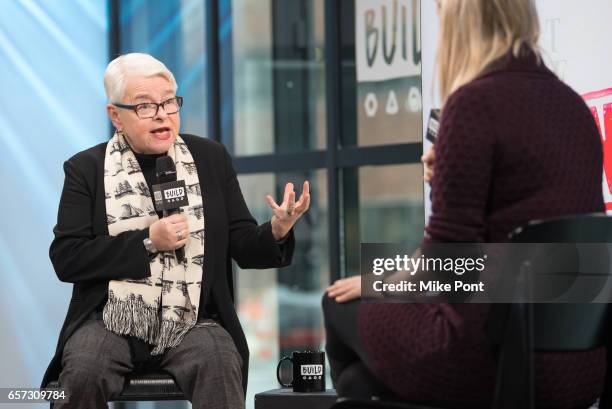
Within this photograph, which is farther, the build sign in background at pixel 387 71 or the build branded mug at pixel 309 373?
the build sign in background at pixel 387 71

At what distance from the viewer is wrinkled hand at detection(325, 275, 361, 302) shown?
1.96 m

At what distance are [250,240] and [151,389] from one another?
0.53 meters

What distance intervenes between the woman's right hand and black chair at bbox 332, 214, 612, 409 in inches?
41.6

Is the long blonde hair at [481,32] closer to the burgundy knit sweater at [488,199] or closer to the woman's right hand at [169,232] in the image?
the burgundy knit sweater at [488,199]

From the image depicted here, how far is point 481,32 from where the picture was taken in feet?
6.23

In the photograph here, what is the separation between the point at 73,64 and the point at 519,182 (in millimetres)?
4321

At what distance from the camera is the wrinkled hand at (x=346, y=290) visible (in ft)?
6.45

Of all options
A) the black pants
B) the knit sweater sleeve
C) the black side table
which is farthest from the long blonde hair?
the black side table

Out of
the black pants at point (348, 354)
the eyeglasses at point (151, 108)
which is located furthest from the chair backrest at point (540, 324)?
the eyeglasses at point (151, 108)

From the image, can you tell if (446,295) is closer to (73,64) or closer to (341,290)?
(341,290)

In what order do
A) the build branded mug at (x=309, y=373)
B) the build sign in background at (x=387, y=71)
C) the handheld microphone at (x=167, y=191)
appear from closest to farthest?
the handheld microphone at (x=167, y=191) → the build branded mug at (x=309, y=373) → the build sign in background at (x=387, y=71)

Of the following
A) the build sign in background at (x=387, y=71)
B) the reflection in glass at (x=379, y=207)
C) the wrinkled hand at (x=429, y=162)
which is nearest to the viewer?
the wrinkled hand at (x=429, y=162)

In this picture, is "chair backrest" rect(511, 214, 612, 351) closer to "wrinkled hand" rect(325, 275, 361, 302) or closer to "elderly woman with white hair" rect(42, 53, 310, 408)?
"wrinkled hand" rect(325, 275, 361, 302)

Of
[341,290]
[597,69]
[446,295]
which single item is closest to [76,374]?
[341,290]
